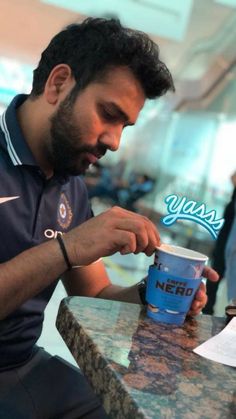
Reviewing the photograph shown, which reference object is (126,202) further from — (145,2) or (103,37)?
(103,37)

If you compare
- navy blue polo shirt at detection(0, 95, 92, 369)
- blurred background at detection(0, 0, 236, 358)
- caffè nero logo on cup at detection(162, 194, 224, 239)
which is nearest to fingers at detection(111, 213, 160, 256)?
caffè nero logo on cup at detection(162, 194, 224, 239)

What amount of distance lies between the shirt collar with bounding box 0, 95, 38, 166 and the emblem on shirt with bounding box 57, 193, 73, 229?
129 millimetres

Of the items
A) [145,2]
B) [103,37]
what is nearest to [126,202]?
[145,2]

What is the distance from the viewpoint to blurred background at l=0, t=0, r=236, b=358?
5.93 metres

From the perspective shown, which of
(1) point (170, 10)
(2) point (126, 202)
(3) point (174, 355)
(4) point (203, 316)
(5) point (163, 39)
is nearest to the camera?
(3) point (174, 355)

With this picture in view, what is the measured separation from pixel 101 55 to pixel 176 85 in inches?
257

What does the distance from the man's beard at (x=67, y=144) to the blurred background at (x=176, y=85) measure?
9.35 ft

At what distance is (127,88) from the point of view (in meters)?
1.06

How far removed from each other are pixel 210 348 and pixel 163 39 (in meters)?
6.50

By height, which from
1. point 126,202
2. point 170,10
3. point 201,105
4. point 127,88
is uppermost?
point 170,10

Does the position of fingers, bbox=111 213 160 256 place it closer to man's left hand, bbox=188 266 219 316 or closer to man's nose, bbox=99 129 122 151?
man's left hand, bbox=188 266 219 316

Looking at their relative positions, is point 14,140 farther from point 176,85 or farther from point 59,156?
point 176,85

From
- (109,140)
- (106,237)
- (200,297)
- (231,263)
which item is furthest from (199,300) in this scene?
(231,263)

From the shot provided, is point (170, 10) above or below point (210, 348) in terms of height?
above
